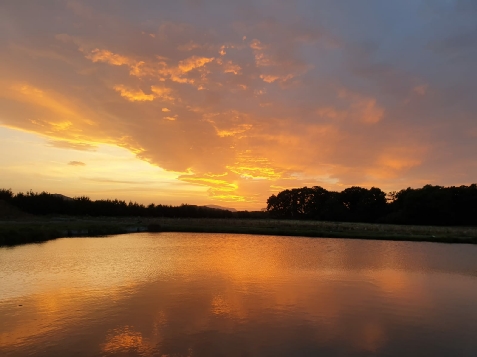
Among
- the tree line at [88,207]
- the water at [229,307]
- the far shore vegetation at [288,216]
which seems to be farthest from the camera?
the tree line at [88,207]

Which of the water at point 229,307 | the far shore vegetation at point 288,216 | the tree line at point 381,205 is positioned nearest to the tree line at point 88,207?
the far shore vegetation at point 288,216

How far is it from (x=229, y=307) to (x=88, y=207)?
176 ft

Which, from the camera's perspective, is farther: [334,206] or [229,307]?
[334,206]

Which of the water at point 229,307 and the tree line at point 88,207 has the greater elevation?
the tree line at point 88,207

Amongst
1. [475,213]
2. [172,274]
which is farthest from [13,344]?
[475,213]

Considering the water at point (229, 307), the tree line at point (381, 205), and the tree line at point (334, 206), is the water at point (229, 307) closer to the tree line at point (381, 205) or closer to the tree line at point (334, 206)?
the tree line at point (334, 206)

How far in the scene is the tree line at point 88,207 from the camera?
178 feet

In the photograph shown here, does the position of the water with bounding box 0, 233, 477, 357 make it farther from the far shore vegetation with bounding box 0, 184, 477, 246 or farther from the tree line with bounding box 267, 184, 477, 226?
the tree line with bounding box 267, 184, 477, 226

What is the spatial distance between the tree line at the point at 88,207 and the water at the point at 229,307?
38796 mm

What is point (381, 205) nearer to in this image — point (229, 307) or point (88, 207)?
point (88, 207)

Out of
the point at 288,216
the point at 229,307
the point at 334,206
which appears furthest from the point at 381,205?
the point at 229,307

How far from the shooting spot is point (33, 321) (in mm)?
8953

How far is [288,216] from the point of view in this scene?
9325cm

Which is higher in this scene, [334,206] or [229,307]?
[334,206]
